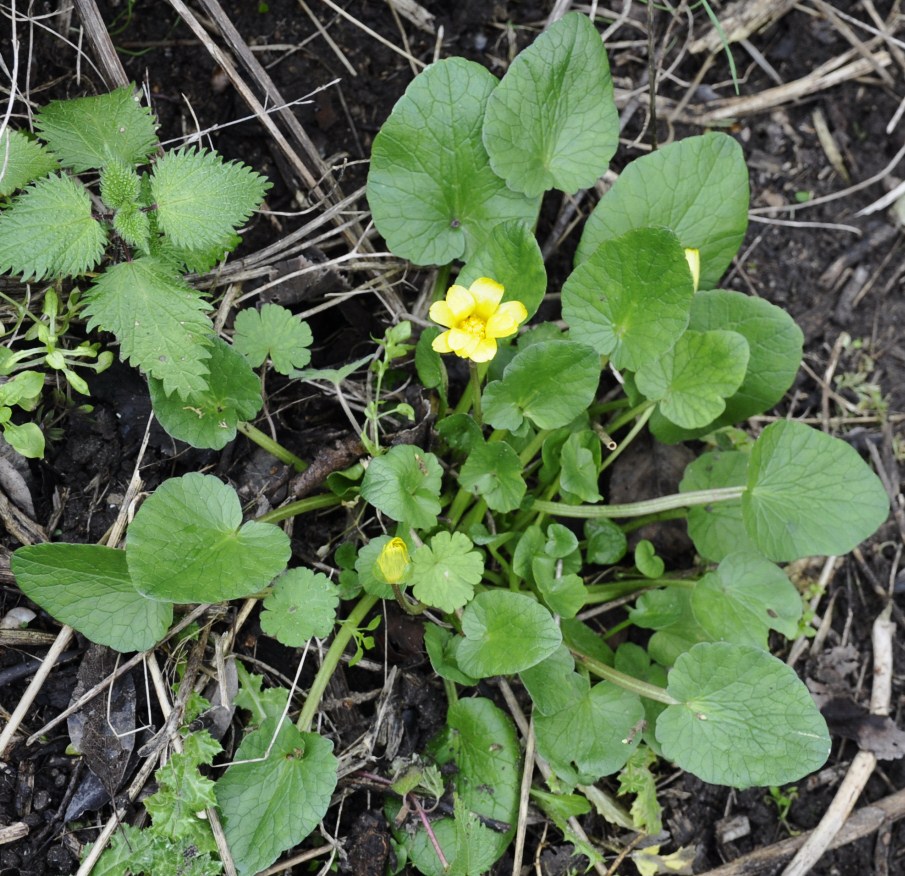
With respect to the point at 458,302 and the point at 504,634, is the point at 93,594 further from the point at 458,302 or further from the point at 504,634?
the point at 458,302

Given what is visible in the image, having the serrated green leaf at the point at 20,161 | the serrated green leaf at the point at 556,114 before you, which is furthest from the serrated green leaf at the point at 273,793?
the serrated green leaf at the point at 556,114

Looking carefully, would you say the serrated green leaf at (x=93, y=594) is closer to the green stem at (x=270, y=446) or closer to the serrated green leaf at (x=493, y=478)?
the green stem at (x=270, y=446)

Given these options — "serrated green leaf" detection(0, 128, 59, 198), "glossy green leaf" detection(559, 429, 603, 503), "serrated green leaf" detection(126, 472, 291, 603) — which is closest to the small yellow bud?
"serrated green leaf" detection(126, 472, 291, 603)

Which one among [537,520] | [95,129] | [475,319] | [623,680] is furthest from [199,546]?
[623,680]

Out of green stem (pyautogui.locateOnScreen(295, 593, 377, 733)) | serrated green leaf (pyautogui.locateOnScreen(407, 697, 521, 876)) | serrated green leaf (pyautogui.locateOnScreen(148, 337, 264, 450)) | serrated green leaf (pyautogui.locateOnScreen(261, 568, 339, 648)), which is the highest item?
serrated green leaf (pyautogui.locateOnScreen(148, 337, 264, 450))

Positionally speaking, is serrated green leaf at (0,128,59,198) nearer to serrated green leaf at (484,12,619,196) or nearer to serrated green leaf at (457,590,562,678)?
serrated green leaf at (484,12,619,196)

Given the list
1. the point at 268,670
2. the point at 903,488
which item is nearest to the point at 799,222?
the point at 903,488
